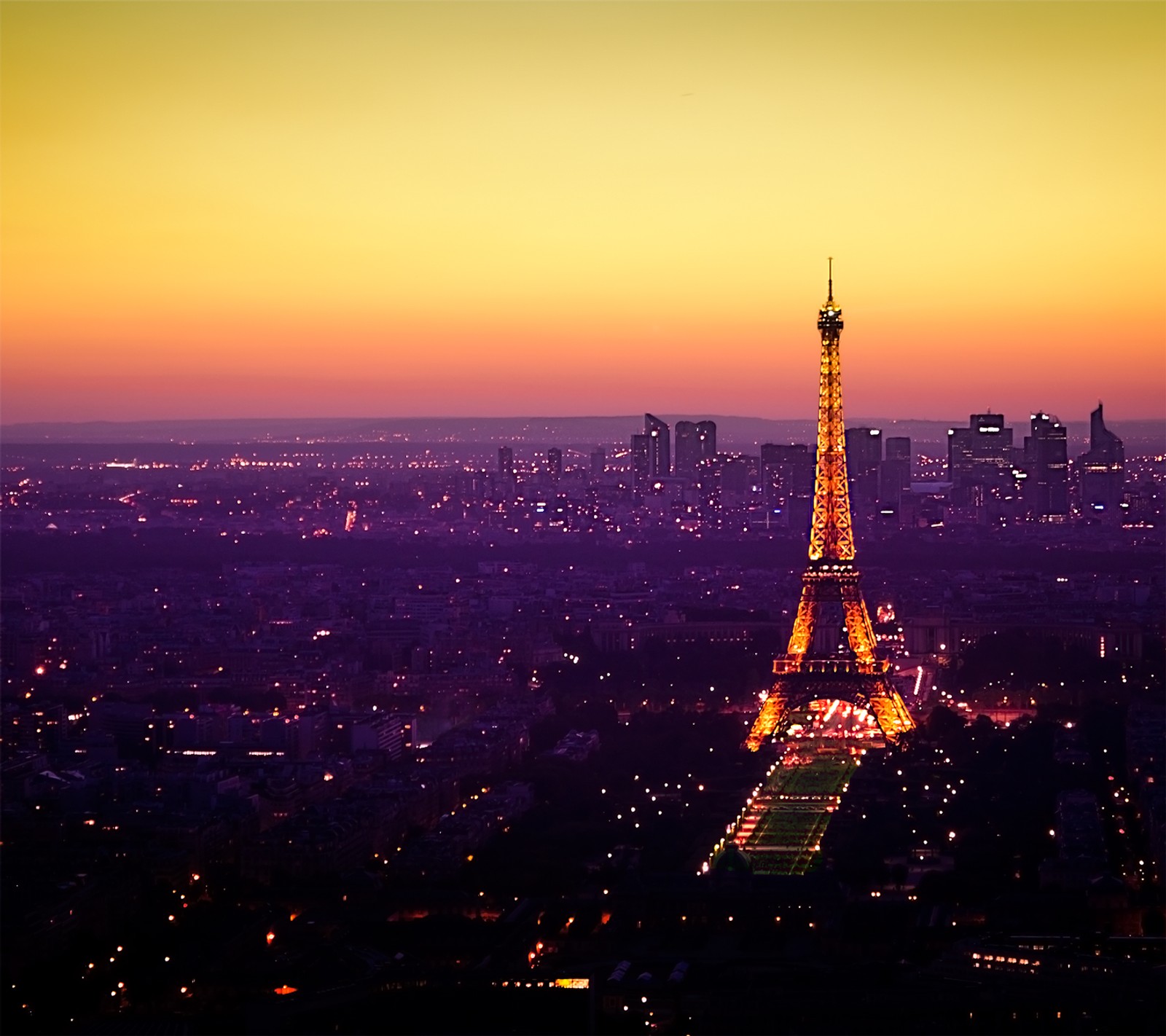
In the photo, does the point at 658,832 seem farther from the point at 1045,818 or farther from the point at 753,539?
the point at 753,539

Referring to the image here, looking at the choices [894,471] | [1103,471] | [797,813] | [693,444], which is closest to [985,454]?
[894,471]


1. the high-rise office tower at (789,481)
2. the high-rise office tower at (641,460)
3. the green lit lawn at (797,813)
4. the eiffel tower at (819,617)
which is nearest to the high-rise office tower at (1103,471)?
the high-rise office tower at (789,481)

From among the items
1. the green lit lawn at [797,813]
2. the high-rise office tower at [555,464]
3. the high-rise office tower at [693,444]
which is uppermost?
the high-rise office tower at [693,444]

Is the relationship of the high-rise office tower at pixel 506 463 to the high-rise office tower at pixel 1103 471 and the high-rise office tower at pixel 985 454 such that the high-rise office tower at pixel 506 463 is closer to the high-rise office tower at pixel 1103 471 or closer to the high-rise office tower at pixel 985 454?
the high-rise office tower at pixel 985 454

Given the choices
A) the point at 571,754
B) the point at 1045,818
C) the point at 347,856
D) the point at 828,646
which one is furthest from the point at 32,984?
the point at 828,646

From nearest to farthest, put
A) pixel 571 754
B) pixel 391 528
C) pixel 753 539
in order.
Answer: pixel 571 754 < pixel 753 539 < pixel 391 528

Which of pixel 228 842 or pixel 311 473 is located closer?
pixel 228 842

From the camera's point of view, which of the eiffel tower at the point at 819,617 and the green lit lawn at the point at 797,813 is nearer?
the green lit lawn at the point at 797,813
